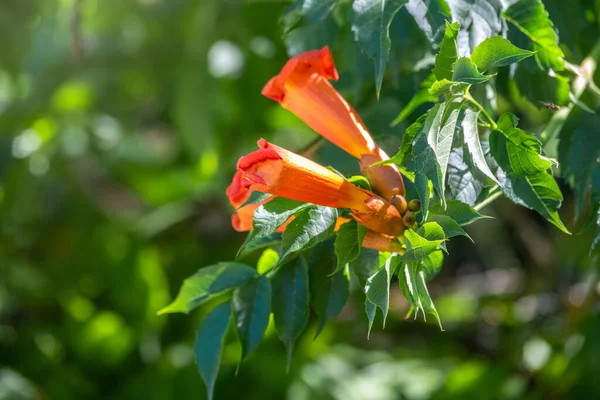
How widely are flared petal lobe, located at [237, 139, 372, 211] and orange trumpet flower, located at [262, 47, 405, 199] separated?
11 centimetres

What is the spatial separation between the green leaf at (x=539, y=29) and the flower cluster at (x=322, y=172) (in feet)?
0.87

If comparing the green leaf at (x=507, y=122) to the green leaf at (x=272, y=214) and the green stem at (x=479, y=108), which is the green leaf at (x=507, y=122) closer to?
the green stem at (x=479, y=108)

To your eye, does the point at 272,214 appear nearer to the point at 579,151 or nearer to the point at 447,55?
the point at 447,55

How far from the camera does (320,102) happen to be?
914mm

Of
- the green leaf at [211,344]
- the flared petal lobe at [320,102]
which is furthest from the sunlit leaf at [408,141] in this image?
the green leaf at [211,344]

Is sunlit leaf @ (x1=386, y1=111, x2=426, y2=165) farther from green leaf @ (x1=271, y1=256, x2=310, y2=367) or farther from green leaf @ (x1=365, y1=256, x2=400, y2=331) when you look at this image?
green leaf @ (x1=271, y1=256, x2=310, y2=367)

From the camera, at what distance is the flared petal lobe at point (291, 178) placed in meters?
0.74

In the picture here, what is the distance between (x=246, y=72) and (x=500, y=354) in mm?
1347

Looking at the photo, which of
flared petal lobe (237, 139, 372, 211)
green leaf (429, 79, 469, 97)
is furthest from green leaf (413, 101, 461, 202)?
flared petal lobe (237, 139, 372, 211)

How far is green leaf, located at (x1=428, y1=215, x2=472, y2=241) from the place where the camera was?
2.31 feet

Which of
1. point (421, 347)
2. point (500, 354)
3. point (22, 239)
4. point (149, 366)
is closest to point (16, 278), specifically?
point (22, 239)

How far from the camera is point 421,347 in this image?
8.30 ft

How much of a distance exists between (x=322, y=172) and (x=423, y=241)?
0.46 feet

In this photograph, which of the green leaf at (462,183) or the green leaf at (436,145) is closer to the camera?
the green leaf at (436,145)
